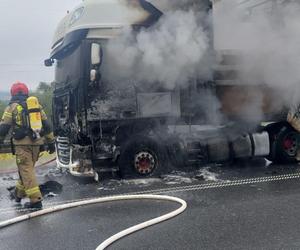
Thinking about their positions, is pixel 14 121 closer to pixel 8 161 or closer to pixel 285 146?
pixel 8 161

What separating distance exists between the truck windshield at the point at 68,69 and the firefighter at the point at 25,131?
1.41 meters

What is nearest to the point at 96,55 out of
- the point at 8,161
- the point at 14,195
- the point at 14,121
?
the point at 14,121

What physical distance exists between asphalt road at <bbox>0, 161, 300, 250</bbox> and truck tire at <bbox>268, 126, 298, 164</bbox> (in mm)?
1397

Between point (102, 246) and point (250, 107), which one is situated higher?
point (250, 107)

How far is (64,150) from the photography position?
8086 millimetres

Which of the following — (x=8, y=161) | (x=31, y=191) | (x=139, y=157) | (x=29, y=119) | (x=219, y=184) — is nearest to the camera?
(x=31, y=191)

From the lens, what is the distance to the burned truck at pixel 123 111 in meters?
7.33

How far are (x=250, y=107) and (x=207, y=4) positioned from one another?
2103 mm

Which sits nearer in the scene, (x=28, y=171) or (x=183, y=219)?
(x=183, y=219)

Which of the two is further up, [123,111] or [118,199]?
[123,111]

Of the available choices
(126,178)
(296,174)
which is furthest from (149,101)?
(296,174)

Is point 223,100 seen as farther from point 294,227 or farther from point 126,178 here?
point 294,227

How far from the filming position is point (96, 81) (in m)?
7.28

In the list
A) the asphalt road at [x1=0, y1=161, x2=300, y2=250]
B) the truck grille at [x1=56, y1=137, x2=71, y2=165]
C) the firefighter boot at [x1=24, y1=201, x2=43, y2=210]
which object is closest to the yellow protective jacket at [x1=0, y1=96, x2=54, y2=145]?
the firefighter boot at [x1=24, y1=201, x2=43, y2=210]
